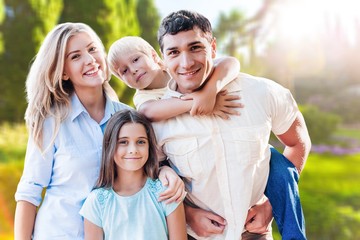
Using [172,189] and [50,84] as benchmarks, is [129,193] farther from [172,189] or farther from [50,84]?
[50,84]

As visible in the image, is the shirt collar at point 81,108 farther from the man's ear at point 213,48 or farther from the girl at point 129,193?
the man's ear at point 213,48

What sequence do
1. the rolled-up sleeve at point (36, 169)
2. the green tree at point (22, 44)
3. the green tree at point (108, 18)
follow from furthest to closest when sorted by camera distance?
the green tree at point (108, 18) → the green tree at point (22, 44) → the rolled-up sleeve at point (36, 169)

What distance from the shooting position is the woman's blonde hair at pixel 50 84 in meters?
2.02

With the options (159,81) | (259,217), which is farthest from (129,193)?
(159,81)

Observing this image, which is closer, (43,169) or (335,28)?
(43,169)

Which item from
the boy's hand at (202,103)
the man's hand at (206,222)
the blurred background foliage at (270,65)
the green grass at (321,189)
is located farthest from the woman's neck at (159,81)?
the blurred background foliage at (270,65)

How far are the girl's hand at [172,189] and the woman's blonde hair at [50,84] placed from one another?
16.2 inches

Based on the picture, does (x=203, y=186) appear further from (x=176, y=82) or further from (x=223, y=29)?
(x=223, y=29)

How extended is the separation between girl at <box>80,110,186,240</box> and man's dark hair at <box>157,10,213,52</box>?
0.31 m

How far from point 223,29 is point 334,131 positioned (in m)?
2.72

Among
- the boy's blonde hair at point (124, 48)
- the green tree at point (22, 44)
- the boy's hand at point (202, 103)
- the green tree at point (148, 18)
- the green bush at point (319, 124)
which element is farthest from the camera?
the green tree at point (148, 18)

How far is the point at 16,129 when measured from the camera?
8.88 metres

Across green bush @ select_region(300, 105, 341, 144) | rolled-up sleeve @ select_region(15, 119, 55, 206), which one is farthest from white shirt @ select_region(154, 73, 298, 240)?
green bush @ select_region(300, 105, 341, 144)

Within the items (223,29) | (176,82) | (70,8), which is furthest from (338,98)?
(176,82)
